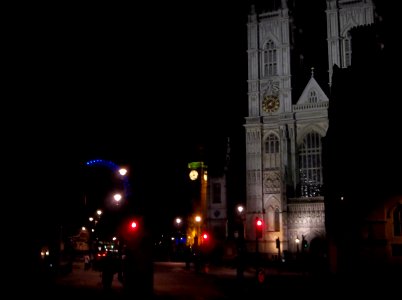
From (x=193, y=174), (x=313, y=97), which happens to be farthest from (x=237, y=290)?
(x=313, y=97)

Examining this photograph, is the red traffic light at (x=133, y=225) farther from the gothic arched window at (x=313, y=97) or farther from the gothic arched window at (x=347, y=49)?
the gothic arched window at (x=347, y=49)

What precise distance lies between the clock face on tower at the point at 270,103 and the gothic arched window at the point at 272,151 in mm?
3166

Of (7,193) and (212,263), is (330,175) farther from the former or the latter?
(7,193)

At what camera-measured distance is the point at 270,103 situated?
65312 millimetres

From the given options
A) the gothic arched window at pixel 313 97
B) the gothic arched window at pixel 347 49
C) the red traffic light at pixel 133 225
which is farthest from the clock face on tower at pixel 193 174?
the red traffic light at pixel 133 225

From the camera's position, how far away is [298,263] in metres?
45.7

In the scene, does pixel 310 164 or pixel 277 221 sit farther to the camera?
pixel 310 164

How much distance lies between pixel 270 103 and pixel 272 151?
18.8 ft

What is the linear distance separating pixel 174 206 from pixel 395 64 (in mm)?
47478

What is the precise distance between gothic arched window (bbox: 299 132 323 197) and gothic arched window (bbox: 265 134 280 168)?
2.73m

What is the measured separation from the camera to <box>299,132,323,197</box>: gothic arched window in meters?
62.8

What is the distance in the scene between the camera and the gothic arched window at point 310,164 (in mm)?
62750

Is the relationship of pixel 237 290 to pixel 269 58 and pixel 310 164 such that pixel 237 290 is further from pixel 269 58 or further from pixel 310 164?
pixel 269 58

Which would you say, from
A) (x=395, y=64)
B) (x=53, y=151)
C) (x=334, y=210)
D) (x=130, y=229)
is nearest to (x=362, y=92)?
(x=395, y=64)
